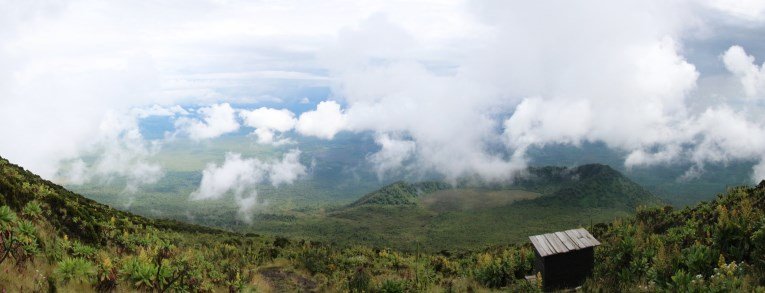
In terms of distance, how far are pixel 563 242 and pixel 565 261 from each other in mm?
774

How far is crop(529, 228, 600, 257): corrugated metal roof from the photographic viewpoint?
52.2 feet

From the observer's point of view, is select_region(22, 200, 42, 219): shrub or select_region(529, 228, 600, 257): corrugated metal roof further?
select_region(529, 228, 600, 257): corrugated metal roof

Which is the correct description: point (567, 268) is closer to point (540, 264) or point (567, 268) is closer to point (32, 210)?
point (540, 264)

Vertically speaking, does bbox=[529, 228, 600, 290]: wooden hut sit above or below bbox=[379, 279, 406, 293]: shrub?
above

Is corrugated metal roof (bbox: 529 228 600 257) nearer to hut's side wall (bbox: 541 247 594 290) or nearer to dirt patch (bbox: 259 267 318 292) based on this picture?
hut's side wall (bbox: 541 247 594 290)

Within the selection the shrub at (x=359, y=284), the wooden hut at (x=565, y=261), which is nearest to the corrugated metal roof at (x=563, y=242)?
the wooden hut at (x=565, y=261)

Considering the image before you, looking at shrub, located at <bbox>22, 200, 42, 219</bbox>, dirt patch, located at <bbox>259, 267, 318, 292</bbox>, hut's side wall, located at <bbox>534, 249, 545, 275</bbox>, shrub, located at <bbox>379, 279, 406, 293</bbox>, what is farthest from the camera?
dirt patch, located at <bbox>259, 267, 318, 292</bbox>

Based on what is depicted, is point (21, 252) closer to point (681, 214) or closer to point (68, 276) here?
point (68, 276)

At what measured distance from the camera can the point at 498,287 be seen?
1797cm

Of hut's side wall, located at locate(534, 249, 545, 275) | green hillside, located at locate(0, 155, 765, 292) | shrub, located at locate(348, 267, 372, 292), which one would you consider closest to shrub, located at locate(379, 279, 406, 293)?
green hillside, located at locate(0, 155, 765, 292)

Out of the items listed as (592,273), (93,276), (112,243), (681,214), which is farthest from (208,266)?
(681,214)

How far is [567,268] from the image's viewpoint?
16.1 meters

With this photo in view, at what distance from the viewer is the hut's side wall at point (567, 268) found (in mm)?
15773

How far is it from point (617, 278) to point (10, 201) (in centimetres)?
2106
